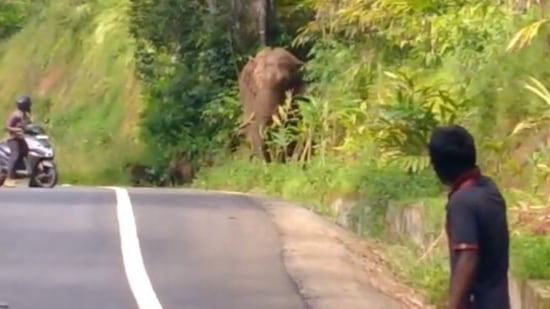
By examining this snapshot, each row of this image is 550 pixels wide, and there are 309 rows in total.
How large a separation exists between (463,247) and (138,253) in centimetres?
799

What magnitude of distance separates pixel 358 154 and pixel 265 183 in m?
4.74

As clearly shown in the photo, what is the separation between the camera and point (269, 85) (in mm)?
28188

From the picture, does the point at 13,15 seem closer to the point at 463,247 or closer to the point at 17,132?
the point at 17,132

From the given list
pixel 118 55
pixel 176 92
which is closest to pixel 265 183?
pixel 176 92

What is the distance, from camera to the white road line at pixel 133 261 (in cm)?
1268

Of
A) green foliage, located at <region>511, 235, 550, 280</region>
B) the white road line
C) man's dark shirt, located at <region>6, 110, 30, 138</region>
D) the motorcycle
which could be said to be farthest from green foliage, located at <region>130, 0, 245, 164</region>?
green foliage, located at <region>511, 235, 550, 280</region>

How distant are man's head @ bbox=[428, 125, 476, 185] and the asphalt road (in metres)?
5.08

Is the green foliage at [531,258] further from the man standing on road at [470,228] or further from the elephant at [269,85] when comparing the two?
the elephant at [269,85]

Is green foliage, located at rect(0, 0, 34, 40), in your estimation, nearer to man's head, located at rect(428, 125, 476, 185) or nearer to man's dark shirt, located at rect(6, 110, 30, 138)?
man's dark shirt, located at rect(6, 110, 30, 138)

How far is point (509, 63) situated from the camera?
17.8m

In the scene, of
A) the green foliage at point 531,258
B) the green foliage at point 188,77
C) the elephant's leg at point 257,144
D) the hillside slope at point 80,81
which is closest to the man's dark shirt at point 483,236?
the green foliage at point 531,258

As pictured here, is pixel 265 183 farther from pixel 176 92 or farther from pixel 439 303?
pixel 439 303

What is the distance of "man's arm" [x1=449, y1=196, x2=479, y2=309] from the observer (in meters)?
7.46

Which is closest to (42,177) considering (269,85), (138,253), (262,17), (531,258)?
(269,85)
